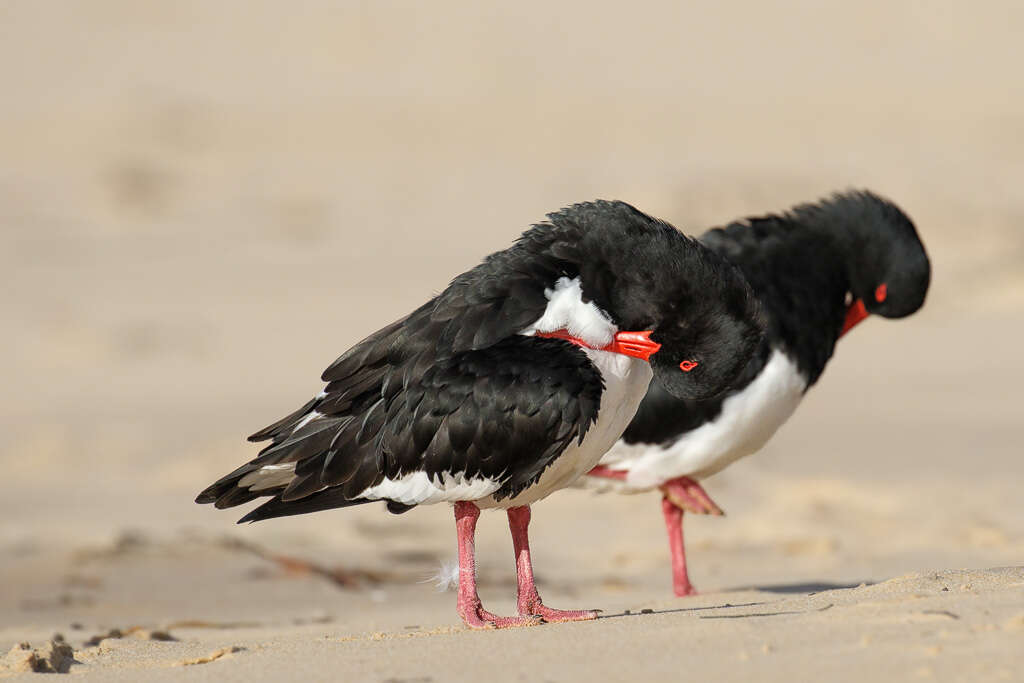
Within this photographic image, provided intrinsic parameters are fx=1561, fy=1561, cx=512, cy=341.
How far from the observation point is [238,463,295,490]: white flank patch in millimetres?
5793

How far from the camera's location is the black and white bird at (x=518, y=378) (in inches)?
214

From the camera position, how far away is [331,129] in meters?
29.9

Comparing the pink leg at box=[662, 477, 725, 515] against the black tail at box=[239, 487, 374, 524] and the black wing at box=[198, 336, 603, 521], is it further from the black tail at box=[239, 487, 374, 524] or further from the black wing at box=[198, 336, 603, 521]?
the black tail at box=[239, 487, 374, 524]

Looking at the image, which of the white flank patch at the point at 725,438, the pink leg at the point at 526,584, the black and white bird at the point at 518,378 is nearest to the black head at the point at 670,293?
the black and white bird at the point at 518,378

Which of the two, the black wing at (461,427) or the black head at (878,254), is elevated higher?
the black head at (878,254)

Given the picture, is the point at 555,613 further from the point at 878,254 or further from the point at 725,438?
the point at 878,254

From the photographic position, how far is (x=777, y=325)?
7.66m

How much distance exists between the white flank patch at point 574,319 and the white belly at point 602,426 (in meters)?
0.07

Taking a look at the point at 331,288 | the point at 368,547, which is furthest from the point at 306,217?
the point at 368,547

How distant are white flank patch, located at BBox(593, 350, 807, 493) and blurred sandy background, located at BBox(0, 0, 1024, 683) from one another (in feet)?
2.15

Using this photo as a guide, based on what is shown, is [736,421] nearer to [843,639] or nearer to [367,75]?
[843,639]

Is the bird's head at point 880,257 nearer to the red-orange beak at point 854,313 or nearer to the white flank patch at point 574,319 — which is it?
the red-orange beak at point 854,313

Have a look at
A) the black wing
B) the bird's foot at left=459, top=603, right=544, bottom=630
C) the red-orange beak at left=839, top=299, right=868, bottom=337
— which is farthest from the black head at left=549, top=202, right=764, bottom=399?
the red-orange beak at left=839, top=299, right=868, bottom=337

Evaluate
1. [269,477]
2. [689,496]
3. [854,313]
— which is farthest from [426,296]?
[269,477]
